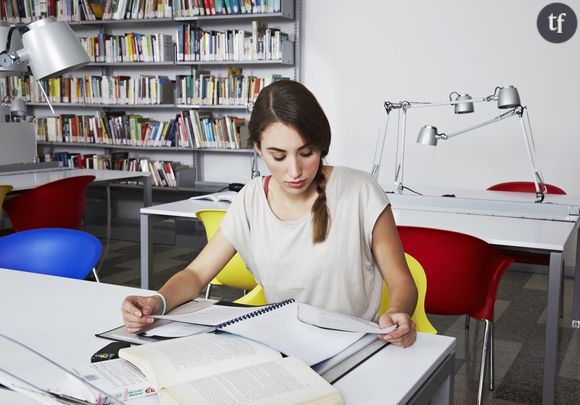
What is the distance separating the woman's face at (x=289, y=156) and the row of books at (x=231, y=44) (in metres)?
3.84

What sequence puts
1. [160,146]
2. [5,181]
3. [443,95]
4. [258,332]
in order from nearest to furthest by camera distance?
[258,332]
[5,181]
[443,95]
[160,146]

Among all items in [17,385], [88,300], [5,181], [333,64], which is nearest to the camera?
[17,385]

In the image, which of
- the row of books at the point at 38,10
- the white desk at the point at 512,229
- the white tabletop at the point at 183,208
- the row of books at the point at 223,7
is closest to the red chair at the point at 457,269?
the white desk at the point at 512,229

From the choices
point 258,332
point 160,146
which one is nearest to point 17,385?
point 258,332

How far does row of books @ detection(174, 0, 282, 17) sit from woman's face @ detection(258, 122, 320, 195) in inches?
153

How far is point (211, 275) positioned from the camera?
1.62 m

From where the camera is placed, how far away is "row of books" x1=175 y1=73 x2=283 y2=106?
5.40 meters

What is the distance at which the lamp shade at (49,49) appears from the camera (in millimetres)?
1613

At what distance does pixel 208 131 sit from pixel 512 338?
3.13 metres

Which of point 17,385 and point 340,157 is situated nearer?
point 17,385

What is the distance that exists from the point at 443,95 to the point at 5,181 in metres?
3.09

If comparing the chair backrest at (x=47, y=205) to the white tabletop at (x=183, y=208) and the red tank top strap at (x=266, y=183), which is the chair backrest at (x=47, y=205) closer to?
the white tabletop at (x=183, y=208)

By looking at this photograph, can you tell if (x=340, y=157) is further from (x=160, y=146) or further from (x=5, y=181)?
(x=5, y=181)

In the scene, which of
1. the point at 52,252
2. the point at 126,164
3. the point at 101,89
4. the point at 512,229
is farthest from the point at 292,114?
the point at 101,89
